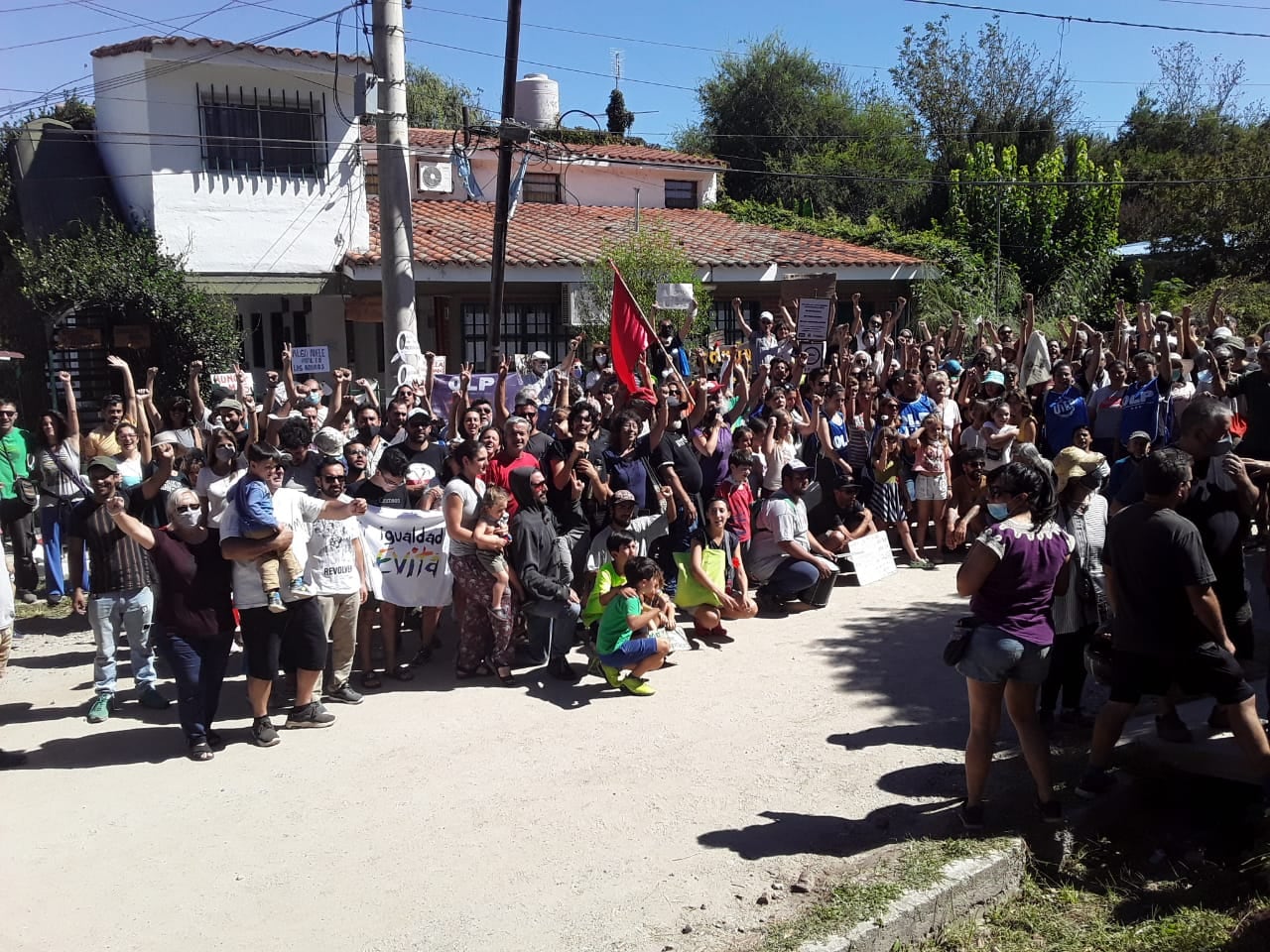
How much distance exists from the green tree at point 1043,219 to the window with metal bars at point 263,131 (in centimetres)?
1638

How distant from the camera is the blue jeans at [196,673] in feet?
20.2

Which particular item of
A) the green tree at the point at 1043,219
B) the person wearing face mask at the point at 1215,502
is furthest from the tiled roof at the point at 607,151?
the person wearing face mask at the point at 1215,502

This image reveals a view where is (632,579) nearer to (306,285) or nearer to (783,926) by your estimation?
(783,926)

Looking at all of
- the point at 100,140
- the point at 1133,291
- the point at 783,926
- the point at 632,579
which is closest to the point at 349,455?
the point at 632,579

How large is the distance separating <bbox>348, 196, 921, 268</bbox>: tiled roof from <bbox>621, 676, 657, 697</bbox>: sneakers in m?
12.2

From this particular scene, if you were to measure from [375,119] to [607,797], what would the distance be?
899cm

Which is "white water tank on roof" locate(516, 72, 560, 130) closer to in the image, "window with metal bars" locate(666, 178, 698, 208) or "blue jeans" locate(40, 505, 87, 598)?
"window with metal bars" locate(666, 178, 698, 208)

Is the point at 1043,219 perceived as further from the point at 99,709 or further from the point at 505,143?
the point at 99,709

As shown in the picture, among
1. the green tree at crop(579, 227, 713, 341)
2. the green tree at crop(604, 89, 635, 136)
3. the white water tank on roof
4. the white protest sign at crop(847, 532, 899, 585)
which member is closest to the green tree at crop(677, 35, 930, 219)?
the green tree at crop(604, 89, 635, 136)

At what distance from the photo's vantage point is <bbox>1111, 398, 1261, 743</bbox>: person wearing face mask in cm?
574

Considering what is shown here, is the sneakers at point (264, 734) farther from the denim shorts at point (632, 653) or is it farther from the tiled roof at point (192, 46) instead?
the tiled roof at point (192, 46)

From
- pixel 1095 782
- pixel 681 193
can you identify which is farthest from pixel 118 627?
pixel 681 193

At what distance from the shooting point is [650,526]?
858 cm

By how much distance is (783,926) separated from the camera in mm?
4348
